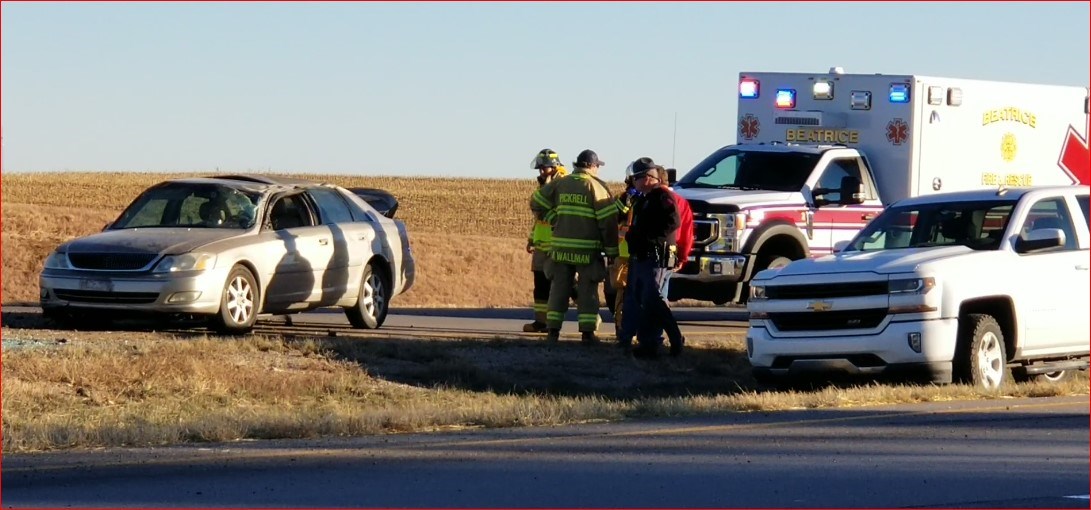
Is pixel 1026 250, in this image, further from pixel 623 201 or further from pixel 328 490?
pixel 328 490

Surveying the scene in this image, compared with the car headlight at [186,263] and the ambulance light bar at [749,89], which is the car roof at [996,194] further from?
the car headlight at [186,263]

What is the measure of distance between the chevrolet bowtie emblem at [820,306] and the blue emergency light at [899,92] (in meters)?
6.03

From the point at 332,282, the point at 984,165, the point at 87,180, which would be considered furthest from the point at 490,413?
the point at 87,180

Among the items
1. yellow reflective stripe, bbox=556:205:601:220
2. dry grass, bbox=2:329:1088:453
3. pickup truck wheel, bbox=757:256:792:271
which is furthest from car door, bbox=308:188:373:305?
pickup truck wheel, bbox=757:256:792:271

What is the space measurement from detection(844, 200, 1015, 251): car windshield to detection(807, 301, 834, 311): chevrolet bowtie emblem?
1.18 meters

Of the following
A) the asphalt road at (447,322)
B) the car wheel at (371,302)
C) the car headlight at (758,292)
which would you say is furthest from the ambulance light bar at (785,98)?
the car headlight at (758,292)

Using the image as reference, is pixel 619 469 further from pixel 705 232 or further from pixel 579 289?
pixel 705 232

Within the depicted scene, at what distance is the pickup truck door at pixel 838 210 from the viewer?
1886 cm

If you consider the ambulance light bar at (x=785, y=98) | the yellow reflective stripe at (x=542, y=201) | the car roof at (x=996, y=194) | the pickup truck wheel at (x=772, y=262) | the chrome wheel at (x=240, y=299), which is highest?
the ambulance light bar at (x=785, y=98)

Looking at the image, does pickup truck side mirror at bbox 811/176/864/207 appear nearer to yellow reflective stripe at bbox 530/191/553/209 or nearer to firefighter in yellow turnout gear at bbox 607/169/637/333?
firefighter in yellow turnout gear at bbox 607/169/637/333

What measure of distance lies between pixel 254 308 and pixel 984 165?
855cm

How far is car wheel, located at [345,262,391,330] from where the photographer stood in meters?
18.3

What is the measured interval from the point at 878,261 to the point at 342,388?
465 centimetres

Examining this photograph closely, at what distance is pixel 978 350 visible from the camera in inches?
536
